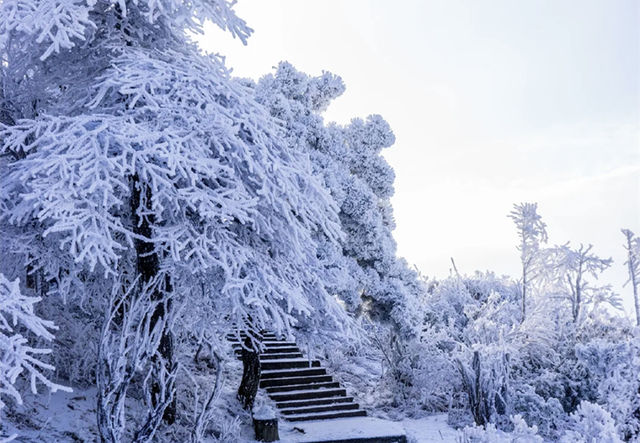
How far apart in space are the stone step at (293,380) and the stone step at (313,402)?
29.6 inches

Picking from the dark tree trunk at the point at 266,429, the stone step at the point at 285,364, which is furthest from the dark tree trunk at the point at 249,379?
the stone step at the point at 285,364

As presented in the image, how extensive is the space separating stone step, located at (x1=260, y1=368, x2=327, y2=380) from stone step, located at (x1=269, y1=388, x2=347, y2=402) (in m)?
0.77

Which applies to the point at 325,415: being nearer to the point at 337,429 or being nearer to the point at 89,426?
the point at 337,429

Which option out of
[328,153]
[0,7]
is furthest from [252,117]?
[328,153]

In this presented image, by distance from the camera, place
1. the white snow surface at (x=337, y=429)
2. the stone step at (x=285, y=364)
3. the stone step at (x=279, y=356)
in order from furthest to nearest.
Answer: the stone step at (x=279, y=356)
the stone step at (x=285, y=364)
the white snow surface at (x=337, y=429)

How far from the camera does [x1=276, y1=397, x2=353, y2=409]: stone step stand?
12.2 m

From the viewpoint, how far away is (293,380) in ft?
43.3

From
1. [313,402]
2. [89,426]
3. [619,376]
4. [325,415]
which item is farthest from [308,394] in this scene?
[619,376]

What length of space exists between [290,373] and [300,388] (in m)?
0.61

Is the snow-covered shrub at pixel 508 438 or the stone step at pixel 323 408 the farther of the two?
the stone step at pixel 323 408

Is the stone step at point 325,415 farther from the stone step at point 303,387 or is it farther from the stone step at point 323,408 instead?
the stone step at point 303,387

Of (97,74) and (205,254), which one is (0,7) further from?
(205,254)

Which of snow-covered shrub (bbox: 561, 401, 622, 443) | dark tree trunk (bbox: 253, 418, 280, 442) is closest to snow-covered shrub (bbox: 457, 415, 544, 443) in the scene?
snow-covered shrub (bbox: 561, 401, 622, 443)

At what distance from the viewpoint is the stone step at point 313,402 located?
1216 cm
